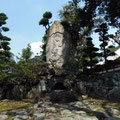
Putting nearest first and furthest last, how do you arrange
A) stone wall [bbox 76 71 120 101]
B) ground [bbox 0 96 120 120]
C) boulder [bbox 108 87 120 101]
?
ground [bbox 0 96 120 120]
boulder [bbox 108 87 120 101]
stone wall [bbox 76 71 120 101]

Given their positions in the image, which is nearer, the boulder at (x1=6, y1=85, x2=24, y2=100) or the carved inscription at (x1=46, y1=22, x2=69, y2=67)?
the boulder at (x1=6, y1=85, x2=24, y2=100)

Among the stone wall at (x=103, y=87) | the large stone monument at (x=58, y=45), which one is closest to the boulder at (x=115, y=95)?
the stone wall at (x=103, y=87)

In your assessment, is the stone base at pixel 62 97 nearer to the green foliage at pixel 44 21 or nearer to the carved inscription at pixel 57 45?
the carved inscription at pixel 57 45

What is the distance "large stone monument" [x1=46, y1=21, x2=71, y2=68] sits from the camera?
10967 millimetres

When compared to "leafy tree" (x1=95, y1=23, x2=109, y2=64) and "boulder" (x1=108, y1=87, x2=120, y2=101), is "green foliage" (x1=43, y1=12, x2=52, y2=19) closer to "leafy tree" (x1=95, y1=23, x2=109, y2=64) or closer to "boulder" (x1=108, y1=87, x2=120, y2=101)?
"leafy tree" (x1=95, y1=23, x2=109, y2=64)

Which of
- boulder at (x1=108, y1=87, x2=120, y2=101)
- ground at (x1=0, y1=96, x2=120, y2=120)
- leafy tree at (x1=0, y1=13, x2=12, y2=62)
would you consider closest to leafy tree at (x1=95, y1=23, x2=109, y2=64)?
boulder at (x1=108, y1=87, x2=120, y2=101)

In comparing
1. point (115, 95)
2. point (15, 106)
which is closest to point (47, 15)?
point (15, 106)

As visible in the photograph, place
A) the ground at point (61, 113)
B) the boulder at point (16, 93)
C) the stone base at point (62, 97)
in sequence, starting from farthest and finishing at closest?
the boulder at point (16, 93) < the stone base at point (62, 97) < the ground at point (61, 113)

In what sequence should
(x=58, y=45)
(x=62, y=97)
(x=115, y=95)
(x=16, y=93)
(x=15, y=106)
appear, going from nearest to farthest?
(x=15, y=106)
(x=115, y=95)
(x=62, y=97)
(x=16, y=93)
(x=58, y=45)

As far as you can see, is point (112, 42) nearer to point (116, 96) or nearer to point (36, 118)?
point (116, 96)

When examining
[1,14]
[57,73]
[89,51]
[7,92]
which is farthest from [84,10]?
[1,14]

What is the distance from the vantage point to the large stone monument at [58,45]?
11.0m

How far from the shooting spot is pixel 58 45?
11188mm

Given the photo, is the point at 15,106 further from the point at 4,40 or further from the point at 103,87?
the point at 4,40
